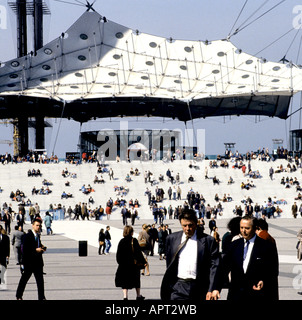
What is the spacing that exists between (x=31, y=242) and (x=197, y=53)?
63.7 metres

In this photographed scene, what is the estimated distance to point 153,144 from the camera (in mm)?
72312

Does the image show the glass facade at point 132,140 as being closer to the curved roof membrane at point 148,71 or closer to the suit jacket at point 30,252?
the curved roof membrane at point 148,71

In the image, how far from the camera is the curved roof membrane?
6788 centimetres

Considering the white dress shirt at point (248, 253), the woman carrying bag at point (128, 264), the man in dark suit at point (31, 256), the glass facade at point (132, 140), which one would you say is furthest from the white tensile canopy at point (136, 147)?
the white dress shirt at point (248, 253)

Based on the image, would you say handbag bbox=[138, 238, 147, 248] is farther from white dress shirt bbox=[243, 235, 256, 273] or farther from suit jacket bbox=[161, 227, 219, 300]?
suit jacket bbox=[161, 227, 219, 300]

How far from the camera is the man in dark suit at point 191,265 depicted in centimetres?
735

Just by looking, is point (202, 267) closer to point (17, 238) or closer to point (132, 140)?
point (17, 238)

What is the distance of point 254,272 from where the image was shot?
753 cm

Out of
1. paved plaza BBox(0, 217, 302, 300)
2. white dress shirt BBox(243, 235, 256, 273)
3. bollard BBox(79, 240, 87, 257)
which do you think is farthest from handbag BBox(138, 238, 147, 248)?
white dress shirt BBox(243, 235, 256, 273)

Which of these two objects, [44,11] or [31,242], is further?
[44,11]

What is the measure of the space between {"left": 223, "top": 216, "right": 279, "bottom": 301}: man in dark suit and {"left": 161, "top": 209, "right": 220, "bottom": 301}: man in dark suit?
26 cm

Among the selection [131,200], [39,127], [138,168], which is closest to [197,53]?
[39,127]

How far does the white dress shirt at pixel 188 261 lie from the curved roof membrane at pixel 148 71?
59.0m
